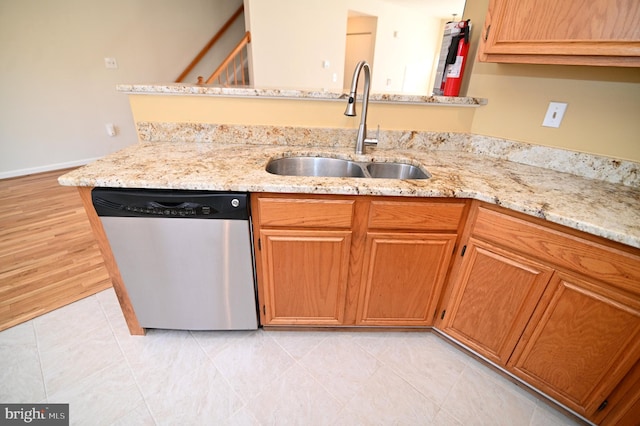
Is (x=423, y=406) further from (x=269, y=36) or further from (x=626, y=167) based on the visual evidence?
(x=269, y=36)

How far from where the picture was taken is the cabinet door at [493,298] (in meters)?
1.07

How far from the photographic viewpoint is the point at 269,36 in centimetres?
346

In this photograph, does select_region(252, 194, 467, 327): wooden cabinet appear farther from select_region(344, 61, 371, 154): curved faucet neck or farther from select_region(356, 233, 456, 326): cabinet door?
select_region(344, 61, 371, 154): curved faucet neck

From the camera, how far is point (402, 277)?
4.18 ft

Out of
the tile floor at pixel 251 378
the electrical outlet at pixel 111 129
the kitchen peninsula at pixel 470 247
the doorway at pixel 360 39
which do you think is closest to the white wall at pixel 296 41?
the doorway at pixel 360 39

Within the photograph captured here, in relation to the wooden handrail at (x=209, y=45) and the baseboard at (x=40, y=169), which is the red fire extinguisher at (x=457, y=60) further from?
Result: the baseboard at (x=40, y=169)

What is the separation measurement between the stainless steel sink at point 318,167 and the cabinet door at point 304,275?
465 mm

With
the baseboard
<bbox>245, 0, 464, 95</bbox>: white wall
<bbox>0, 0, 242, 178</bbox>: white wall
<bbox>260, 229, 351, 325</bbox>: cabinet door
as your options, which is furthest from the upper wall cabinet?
the baseboard

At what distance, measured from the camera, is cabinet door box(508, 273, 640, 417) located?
2.98 ft

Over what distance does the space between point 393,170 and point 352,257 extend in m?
0.58

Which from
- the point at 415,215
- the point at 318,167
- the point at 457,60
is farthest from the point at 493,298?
the point at 457,60

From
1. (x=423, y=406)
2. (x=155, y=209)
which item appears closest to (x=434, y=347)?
(x=423, y=406)

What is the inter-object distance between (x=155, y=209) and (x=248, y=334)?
2.69 ft

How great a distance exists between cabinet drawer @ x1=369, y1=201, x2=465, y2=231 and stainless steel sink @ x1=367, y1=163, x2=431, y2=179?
359 millimetres
